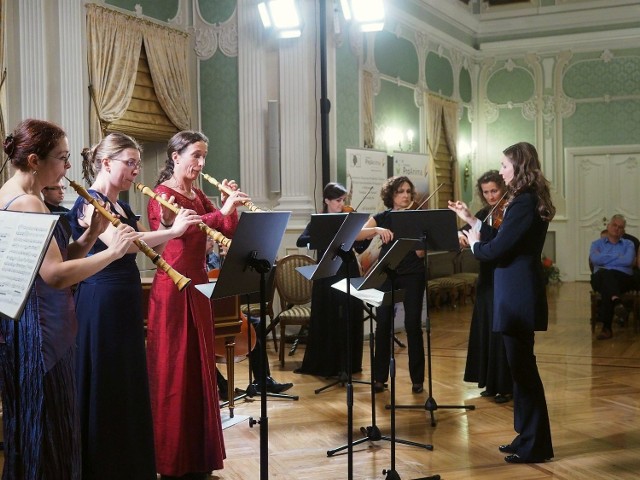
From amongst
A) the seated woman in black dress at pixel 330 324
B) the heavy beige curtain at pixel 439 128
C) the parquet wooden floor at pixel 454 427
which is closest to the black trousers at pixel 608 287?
the parquet wooden floor at pixel 454 427

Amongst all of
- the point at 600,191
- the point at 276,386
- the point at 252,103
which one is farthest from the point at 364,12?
the point at 600,191

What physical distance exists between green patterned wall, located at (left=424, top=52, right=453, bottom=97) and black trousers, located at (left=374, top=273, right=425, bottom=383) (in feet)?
22.8

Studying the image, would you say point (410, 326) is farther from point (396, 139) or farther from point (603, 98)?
point (603, 98)

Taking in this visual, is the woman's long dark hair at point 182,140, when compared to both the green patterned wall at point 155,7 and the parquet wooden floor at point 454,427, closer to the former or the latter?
the parquet wooden floor at point 454,427

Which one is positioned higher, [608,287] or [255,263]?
[255,263]

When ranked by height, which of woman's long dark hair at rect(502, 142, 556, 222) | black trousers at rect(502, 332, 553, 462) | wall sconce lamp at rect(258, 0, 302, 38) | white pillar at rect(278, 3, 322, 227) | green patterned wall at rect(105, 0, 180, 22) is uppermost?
green patterned wall at rect(105, 0, 180, 22)

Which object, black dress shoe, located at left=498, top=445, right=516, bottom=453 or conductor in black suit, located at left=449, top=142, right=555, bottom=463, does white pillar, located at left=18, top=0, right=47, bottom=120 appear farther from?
black dress shoe, located at left=498, top=445, right=516, bottom=453

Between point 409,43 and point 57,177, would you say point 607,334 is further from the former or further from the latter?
point 57,177

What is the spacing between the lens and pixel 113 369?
314 centimetres

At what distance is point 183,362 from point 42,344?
1.17 meters

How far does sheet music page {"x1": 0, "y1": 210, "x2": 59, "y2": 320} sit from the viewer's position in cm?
210

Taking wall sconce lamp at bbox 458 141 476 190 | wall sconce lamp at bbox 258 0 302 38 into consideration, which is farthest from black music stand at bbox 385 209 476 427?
wall sconce lamp at bbox 458 141 476 190

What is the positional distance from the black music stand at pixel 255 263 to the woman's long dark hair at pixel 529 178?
1.44 metres

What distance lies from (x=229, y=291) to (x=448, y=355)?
4.45 m
